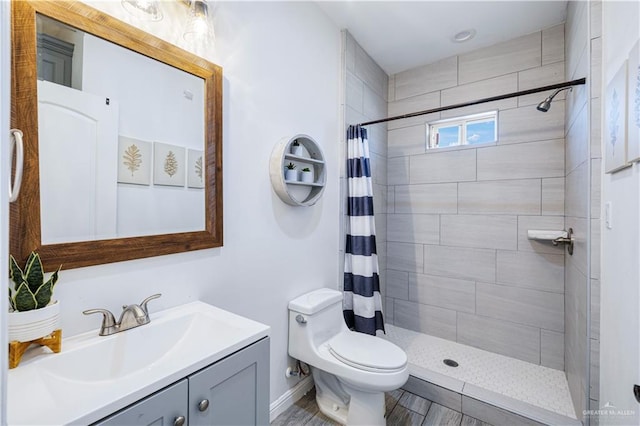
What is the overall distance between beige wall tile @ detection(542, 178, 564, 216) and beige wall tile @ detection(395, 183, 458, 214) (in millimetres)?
637

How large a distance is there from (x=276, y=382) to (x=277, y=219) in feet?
3.31

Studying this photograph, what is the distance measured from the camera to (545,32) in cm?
225

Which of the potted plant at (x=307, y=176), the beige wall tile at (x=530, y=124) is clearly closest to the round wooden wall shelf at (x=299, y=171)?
the potted plant at (x=307, y=176)

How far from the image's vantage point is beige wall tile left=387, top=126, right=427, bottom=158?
Answer: 2.79m

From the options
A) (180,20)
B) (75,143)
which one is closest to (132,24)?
(180,20)

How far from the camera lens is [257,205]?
5.43 feet

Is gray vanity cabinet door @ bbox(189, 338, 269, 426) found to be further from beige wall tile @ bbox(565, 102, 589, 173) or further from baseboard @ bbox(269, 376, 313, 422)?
beige wall tile @ bbox(565, 102, 589, 173)

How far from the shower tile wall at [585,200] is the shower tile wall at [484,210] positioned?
0.33m

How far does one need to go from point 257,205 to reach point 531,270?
2208 millimetres

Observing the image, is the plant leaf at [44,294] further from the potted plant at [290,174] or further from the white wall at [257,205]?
the potted plant at [290,174]

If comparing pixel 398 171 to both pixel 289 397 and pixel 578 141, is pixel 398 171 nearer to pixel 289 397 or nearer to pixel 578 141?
pixel 578 141

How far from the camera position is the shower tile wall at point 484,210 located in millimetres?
2240

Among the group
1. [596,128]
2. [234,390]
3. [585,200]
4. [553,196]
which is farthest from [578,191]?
[234,390]

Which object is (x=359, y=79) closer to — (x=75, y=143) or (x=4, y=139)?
(x=75, y=143)
